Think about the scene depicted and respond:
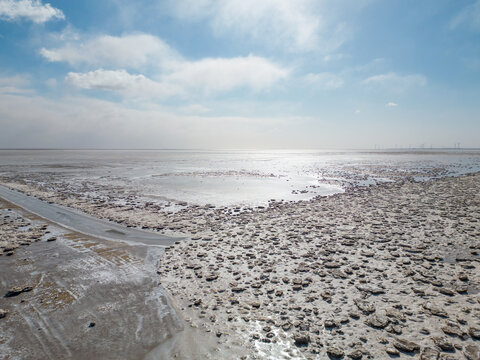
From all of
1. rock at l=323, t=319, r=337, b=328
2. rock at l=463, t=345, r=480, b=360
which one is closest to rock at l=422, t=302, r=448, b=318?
rock at l=463, t=345, r=480, b=360

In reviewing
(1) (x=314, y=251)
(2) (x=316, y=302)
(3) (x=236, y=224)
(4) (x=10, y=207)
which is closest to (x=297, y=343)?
(2) (x=316, y=302)

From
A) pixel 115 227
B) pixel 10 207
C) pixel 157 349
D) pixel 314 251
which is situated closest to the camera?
pixel 157 349

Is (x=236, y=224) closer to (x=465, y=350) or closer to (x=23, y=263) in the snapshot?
(x=23, y=263)

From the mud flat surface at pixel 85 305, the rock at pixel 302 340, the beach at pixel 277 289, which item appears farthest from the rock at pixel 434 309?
the mud flat surface at pixel 85 305

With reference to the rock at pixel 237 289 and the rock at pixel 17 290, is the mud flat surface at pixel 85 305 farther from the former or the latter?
the rock at pixel 237 289

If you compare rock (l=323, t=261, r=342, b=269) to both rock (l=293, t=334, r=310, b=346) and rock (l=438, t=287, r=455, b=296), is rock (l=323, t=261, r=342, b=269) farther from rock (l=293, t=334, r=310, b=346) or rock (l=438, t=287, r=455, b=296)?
rock (l=293, t=334, r=310, b=346)

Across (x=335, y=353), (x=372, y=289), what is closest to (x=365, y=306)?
(x=372, y=289)

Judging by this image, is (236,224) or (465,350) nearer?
(465,350)
